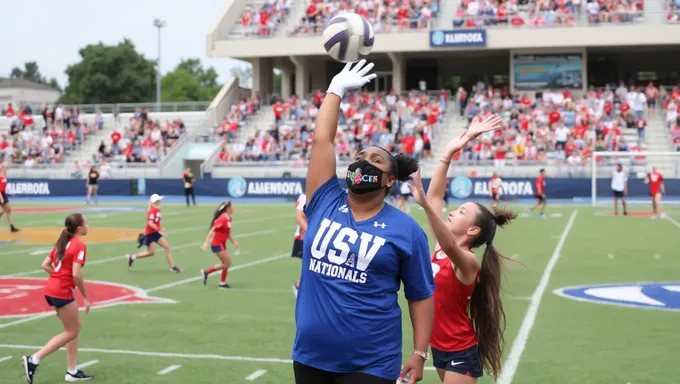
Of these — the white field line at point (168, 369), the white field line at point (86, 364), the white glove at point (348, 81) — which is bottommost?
the white field line at point (86, 364)

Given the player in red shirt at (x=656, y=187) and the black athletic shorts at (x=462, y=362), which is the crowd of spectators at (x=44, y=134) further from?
the black athletic shorts at (x=462, y=362)

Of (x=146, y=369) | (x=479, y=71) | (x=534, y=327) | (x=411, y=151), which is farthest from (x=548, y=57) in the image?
(x=146, y=369)

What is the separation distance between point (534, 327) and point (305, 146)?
3372 cm

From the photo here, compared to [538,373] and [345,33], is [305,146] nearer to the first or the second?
[538,373]

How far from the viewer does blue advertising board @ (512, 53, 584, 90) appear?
155 feet

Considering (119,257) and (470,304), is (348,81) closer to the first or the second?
(470,304)

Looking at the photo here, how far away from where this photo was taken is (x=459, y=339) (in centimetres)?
564

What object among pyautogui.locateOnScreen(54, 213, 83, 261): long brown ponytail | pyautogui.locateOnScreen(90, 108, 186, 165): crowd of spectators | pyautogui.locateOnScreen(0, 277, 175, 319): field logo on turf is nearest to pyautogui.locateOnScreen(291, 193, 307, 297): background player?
pyautogui.locateOnScreen(0, 277, 175, 319): field logo on turf

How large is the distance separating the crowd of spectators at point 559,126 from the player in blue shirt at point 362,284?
33148 mm

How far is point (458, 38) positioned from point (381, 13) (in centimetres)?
499

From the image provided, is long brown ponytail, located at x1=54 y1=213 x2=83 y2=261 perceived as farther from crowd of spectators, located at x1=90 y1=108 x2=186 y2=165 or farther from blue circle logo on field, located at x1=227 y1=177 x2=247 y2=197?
crowd of spectators, located at x1=90 y1=108 x2=186 y2=165

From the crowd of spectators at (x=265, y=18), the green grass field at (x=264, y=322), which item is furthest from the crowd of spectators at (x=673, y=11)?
the green grass field at (x=264, y=322)

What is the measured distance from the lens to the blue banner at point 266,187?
120 ft

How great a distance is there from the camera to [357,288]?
4484 mm
